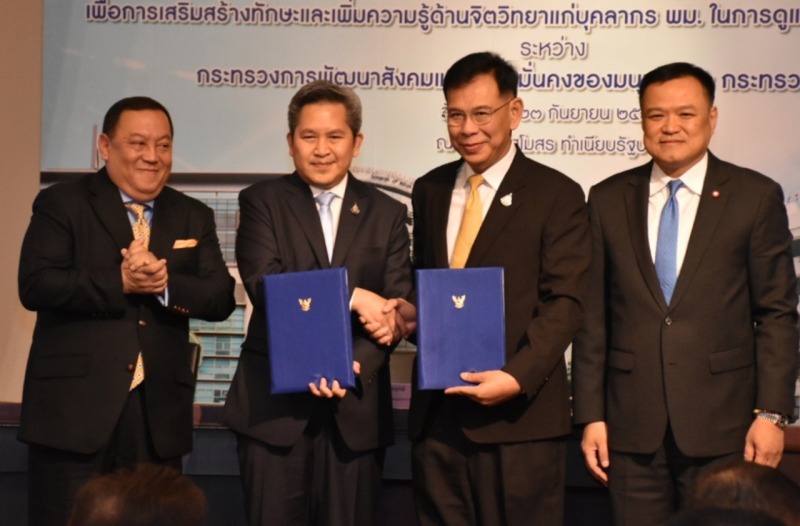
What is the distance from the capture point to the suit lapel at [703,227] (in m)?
3.62

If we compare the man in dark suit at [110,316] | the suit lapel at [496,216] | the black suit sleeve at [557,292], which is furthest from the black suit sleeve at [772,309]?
the man in dark suit at [110,316]

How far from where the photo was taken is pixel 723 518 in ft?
5.34

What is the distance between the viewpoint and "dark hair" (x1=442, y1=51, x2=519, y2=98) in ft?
12.3

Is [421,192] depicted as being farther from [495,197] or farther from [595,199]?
[595,199]

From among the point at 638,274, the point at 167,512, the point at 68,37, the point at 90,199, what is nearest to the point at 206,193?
the point at 68,37

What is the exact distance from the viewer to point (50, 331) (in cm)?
383

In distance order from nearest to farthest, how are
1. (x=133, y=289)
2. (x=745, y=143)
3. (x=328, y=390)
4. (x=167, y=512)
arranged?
(x=167, y=512), (x=328, y=390), (x=133, y=289), (x=745, y=143)

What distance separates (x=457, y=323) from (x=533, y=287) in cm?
30

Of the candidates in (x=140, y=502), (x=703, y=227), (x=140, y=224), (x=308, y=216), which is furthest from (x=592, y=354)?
(x=140, y=502)

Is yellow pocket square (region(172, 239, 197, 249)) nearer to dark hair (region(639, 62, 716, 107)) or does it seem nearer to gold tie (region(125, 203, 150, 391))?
gold tie (region(125, 203, 150, 391))

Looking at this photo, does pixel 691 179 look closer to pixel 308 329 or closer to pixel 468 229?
pixel 468 229

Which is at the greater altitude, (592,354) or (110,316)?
(110,316)

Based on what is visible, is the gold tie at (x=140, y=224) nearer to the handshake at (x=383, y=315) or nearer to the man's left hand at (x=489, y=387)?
the handshake at (x=383, y=315)

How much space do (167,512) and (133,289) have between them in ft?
5.75
